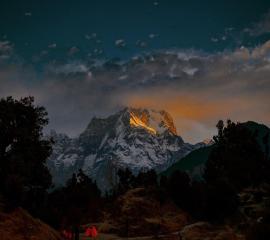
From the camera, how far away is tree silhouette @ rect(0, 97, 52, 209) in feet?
159

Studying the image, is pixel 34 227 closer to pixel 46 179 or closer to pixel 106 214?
pixel 46 179

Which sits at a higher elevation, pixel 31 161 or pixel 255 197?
pixel 31 161

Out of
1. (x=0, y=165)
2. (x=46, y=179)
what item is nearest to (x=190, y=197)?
(x=46, y=179)

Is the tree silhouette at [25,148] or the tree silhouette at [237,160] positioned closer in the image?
the tree silhouette at [25,148]

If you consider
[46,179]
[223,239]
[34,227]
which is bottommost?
[223,239]

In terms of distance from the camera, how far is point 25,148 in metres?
51.8

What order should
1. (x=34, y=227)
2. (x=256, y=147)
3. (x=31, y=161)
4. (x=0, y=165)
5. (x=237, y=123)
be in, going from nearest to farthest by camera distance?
(x=34, y=227) < (x=0, y=165) < (x=31, y=161) < (x=256, y=147) < (x=237, y=123)

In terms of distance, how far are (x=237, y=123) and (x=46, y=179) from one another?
46.4 metres

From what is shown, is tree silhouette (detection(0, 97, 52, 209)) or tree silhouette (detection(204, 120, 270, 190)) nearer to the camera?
tree silhouette (detection(0, 97, 52, 209))

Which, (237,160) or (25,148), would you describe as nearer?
(25,148)

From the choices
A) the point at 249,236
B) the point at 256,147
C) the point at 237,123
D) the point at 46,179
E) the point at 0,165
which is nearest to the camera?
the point at 249,236

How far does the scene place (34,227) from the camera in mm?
40469

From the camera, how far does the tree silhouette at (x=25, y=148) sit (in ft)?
159

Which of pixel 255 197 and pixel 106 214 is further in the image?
pixel 106 214
